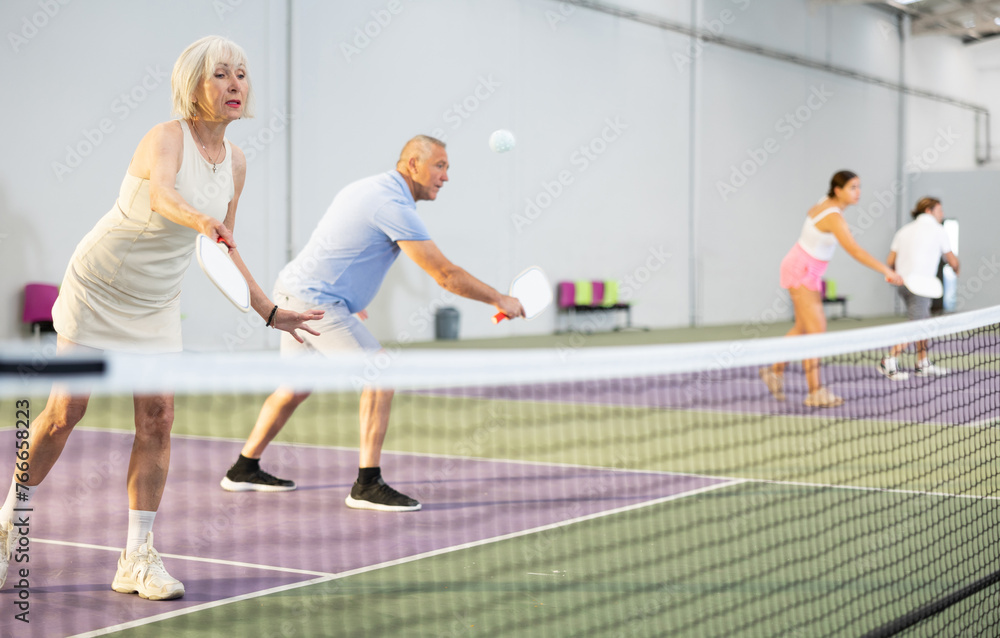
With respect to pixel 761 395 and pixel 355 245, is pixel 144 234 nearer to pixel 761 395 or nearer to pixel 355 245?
pixel 355 245

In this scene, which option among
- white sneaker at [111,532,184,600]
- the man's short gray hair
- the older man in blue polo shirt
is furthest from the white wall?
white sneaker at [111,532,184,600]

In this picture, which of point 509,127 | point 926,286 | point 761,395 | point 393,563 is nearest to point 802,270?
point 926,286

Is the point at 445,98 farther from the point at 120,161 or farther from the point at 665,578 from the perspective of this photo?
the point at 665,578

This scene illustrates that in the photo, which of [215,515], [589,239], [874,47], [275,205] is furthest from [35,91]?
[874,47]

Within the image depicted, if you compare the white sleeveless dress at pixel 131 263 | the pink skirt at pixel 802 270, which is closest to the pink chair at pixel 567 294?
the pink skirt at pixel 802 270

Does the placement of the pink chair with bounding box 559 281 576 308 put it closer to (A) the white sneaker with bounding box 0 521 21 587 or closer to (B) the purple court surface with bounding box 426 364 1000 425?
(B) the purple court surface with bounding box 426 364 1000 425

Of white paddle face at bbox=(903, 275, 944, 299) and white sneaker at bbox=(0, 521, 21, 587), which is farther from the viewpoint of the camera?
white paddle face at bbox=(903, 275, 944, 299)

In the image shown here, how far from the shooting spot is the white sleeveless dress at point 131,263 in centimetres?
307

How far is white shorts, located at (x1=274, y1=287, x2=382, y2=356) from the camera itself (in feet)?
15.2

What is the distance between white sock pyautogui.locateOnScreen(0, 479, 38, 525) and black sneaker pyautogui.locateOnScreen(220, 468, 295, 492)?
5.67ft

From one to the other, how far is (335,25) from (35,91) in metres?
3.97

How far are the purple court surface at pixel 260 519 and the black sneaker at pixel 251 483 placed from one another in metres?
0.07

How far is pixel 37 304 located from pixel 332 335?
679cm

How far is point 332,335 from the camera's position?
4645 mm
